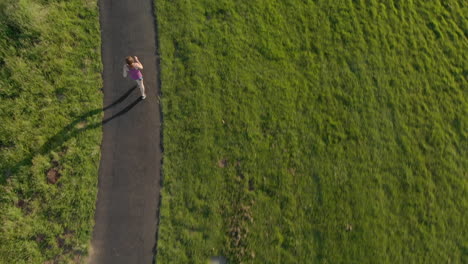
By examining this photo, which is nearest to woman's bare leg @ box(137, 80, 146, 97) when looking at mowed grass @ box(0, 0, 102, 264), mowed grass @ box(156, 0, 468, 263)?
mowed grass @ box(156, 0, 468, 263)

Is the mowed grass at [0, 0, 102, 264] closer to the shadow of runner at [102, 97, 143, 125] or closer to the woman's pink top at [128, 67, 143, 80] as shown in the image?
the shadow of runner at [102, 97, 143, 125]

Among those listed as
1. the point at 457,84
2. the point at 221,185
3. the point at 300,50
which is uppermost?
the point at 300,50

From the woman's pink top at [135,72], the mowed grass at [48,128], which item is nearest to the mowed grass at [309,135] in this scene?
the woman's pink top at [135,72]

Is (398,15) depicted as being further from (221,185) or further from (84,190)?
(84,190)

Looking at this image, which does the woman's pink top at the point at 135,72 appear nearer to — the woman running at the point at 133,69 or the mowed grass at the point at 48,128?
the woman running at the point at 133,69

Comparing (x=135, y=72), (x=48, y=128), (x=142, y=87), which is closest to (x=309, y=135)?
(x=142, y=87)

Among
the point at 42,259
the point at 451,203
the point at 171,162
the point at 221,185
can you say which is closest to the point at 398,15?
the point at 451,203

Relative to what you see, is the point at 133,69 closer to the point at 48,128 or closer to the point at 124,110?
the point at 124,110
